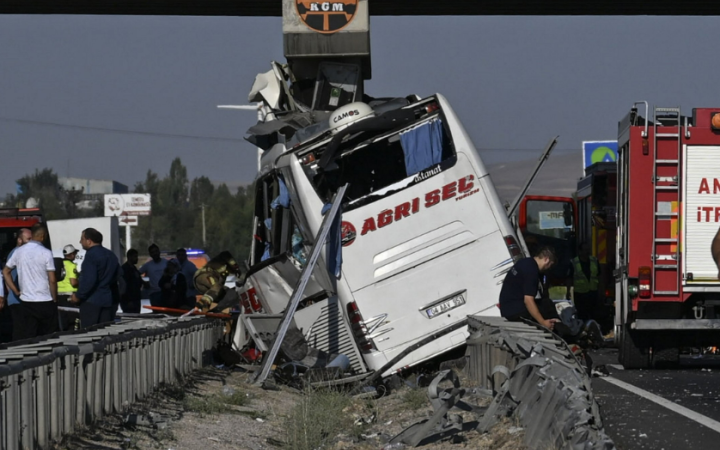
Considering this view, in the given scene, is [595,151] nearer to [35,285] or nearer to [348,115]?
[348,115]

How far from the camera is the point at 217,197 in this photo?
518 ft

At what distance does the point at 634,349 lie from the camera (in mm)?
16094

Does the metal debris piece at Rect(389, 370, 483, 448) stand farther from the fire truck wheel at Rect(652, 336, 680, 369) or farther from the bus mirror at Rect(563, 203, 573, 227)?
the bus mirror at Rect(563, 203, 573, 227)

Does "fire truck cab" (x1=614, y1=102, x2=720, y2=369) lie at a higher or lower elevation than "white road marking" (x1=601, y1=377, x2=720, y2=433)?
higher

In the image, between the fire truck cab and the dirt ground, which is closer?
the dirt ground

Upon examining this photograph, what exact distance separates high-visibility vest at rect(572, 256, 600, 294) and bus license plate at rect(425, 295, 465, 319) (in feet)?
33.1

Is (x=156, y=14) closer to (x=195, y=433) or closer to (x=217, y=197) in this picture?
(x=195, y=433)

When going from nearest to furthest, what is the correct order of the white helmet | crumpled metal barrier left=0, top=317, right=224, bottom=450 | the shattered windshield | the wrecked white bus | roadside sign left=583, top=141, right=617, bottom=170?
crumpled metal barrier left=0, top=317, right=224, bottom=450 < the wrecked white bus < the shattered windshield < the white helmet < roadside sign left=583, top=141, right=617, bottom=170

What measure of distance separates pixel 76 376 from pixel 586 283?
16.3 m

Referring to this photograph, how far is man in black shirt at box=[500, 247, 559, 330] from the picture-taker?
12.2 meters

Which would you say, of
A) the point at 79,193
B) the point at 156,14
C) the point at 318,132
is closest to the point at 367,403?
the point at 318,132

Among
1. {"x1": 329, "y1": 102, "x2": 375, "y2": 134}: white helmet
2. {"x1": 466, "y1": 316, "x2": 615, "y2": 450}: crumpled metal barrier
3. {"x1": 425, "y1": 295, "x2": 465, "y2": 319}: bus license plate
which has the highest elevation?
{"x1": 329, "y1": 102, "x2": 375, "y2": 134}: white helmet

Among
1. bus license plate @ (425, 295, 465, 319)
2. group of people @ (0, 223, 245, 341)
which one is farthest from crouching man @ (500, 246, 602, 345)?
group of people @ (0, 223, 245, 341)

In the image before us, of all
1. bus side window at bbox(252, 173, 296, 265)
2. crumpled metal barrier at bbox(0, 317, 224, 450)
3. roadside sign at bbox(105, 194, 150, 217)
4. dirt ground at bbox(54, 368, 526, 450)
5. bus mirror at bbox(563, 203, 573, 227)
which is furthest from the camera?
roadside sign at bbox(105, 194, 150, 217)
